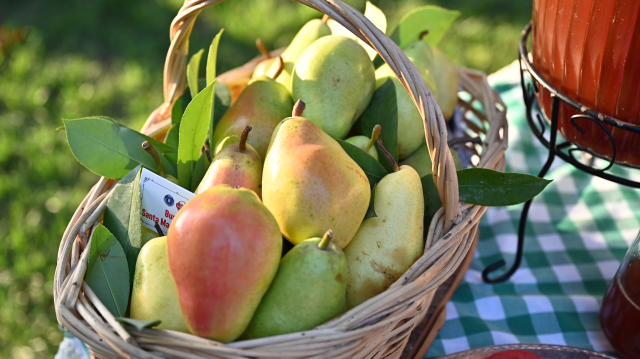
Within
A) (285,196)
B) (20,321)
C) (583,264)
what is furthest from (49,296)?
(583,264)

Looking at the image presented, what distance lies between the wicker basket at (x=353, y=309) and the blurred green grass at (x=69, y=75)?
616 mm

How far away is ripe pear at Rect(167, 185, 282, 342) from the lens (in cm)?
54

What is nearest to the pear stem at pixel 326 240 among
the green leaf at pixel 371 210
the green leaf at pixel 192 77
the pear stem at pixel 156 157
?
the green leaf at pixel 371 210

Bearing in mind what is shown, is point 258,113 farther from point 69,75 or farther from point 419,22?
point 69,75

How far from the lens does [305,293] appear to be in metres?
0.56

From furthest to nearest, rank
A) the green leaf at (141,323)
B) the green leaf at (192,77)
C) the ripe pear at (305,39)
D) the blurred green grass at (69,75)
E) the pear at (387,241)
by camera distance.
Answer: the blurred green grass at (69,75)
the ripe pear at (305,39)
the green leaf at (192,77)
the pear at (387,241)
the green leaf at (141,323)

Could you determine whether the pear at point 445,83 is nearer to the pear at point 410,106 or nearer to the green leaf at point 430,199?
the pear at point 410,106

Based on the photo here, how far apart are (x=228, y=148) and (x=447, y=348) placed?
0.49 meters

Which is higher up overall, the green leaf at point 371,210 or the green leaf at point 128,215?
the green leaf at point 128,215

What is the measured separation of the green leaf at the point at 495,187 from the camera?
26.5 inches

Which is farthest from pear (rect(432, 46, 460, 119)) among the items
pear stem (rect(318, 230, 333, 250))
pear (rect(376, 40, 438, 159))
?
pear stem (rect(318, 230, 333, 250))

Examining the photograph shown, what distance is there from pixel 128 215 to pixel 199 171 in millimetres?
125

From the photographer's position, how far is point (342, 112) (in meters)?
0.82

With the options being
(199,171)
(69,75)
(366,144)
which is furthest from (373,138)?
(69,75)
